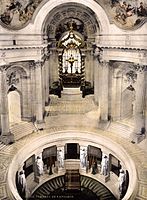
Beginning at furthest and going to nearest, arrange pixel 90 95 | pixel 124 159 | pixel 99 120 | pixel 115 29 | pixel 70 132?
1. pixel 90 95
2. pixel 99 120
3. pixel 70 132
4. pixel 115 29
5. pixel 124 159

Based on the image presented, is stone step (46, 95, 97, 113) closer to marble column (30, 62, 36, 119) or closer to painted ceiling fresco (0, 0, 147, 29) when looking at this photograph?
marble column (30, 62, 36, 119)

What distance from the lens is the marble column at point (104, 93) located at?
24.5 metres

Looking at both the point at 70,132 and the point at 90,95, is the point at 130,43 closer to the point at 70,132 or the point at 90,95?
the point at 70,132

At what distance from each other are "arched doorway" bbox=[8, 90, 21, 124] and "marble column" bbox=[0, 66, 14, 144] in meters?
2.85

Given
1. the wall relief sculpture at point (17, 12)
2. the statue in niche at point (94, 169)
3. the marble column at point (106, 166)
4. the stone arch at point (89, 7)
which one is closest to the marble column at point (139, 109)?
the marble column at point (106, 166)

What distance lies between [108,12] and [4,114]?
1150cm

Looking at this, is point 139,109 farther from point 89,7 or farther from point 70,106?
point 89,7

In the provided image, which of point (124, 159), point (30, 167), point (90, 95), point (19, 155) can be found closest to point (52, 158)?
Answer: point (30, 167)

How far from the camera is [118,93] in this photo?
996 inches

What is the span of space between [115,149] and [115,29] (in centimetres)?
943

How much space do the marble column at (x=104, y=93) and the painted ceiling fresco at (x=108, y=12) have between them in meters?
3.90

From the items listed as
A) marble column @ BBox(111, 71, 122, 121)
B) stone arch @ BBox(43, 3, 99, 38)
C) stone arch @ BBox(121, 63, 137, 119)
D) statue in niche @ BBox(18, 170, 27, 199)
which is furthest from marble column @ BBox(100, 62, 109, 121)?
statue in niche @ BBox(18, 170, 27, 199)

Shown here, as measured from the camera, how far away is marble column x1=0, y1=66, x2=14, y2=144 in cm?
2170

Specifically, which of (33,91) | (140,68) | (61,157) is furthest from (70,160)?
(140,68)
